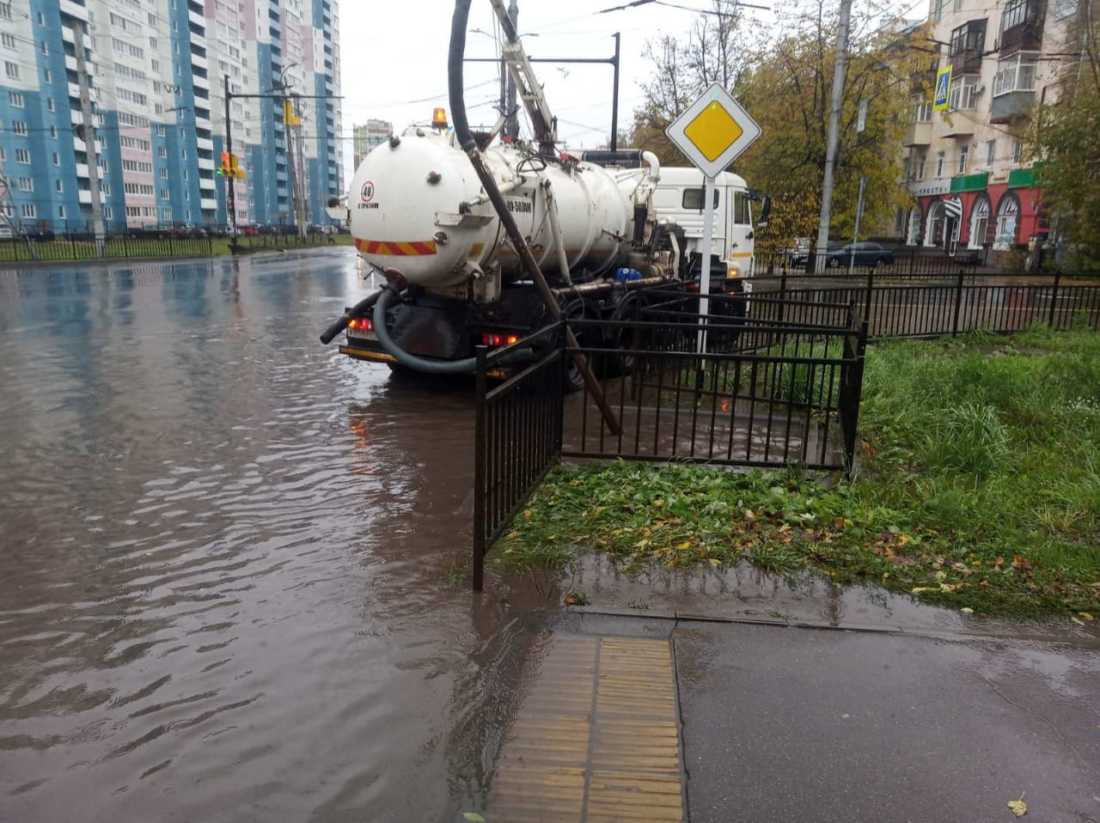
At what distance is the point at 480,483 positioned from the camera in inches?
168

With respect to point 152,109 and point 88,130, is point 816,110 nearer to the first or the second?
point 88,130

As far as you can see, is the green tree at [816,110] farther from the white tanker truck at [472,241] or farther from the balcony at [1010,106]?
the white tanker truck at [472,241]

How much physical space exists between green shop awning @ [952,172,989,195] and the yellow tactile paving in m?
45.2

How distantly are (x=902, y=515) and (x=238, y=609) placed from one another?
3949 millimetres

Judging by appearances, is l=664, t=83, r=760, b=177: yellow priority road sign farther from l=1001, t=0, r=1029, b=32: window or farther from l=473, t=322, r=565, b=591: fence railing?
l=1001, t=0, r=1029, b=32: window

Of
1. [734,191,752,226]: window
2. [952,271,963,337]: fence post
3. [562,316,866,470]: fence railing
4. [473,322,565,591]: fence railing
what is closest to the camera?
[473,322,565,591]: fence railing

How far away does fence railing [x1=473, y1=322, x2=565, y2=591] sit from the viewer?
14.0 ft

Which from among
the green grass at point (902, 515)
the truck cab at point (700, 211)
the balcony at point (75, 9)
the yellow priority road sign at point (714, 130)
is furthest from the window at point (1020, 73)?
the balcony at point (75, 9)

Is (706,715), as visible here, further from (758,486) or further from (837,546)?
(758,486)

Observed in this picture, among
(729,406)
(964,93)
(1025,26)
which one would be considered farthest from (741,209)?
(964,93)

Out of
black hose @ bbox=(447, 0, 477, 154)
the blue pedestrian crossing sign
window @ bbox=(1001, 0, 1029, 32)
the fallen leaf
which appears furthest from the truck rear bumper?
window @ bbox=(1001, 0, 1029, 32)

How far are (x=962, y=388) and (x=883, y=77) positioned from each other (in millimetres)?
25335

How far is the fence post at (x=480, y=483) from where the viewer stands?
4.06m

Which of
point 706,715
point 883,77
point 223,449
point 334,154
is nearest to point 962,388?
point 706,715
